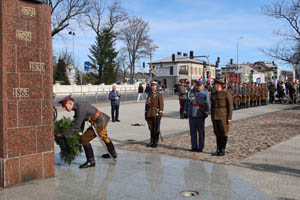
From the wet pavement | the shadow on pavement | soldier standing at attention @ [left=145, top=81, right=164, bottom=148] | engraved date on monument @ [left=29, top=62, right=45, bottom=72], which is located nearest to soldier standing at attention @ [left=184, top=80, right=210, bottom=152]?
soldier standing at attention @ [left=145, top=81, right=164, bottom=148]

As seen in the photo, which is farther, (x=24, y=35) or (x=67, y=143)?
(x=67, y=143)

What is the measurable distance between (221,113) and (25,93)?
13.7ft

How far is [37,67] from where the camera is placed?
17.2 feet

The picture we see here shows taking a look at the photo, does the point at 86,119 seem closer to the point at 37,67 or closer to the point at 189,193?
the point at 37,67

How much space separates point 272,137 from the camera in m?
9.80

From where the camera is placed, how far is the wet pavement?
4555 millimetres

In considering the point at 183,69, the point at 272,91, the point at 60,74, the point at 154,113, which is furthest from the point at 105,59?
the point at 154,113

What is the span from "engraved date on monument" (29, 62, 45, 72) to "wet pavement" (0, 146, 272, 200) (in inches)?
72.5

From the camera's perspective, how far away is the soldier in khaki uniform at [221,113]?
714 cm

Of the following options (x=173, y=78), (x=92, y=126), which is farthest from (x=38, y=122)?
(x=173, y=78)

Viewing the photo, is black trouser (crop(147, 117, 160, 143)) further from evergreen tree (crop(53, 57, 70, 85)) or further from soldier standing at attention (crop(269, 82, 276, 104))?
evergreen tree (crop(53, 57, 70, 85))

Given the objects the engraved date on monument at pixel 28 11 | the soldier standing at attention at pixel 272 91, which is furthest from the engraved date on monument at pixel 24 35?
the soldier standing at attention at pixel 272 91

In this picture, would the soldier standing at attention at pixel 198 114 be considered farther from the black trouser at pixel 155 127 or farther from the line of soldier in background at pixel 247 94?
the line of soldier in background at pixel 247 94

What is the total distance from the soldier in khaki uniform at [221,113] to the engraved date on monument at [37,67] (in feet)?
12.6
